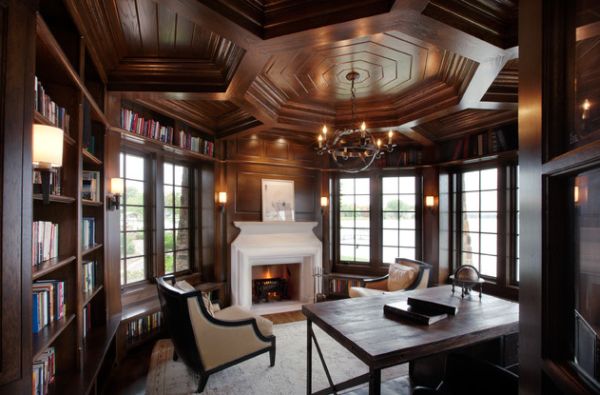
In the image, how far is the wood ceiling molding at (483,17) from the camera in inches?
76.8

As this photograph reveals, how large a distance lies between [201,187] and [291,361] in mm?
2826


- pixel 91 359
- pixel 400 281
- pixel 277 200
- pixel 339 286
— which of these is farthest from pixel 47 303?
pixel 339 286

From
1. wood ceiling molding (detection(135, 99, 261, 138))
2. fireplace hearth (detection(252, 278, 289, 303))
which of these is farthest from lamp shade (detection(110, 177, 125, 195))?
fireplace hearth (detection(252, 278, 289, 303))

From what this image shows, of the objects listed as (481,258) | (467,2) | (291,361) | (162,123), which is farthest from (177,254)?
(481,258)

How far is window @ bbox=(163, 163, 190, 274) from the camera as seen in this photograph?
4219 millimetres

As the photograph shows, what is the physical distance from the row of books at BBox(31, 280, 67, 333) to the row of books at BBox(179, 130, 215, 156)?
2.54 metres

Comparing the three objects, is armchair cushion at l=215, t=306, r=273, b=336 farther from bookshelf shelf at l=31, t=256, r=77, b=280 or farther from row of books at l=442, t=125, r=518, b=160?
row of books at l=442, t=125, r=518, b=160

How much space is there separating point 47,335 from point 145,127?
2.57 metres

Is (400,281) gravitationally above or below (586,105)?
below

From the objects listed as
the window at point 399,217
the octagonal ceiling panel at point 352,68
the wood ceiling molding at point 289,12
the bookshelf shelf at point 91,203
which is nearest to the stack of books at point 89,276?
the bookshelf shelf at point 91,203

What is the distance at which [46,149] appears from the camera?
145 centimetres

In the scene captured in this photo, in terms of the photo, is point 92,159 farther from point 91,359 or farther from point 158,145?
point 91,359

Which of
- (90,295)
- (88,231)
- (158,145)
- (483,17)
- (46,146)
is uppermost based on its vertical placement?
(483,17)

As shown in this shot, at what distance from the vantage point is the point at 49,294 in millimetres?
1851
